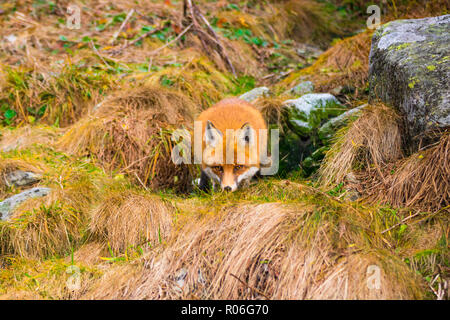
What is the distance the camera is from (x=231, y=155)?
4.55m

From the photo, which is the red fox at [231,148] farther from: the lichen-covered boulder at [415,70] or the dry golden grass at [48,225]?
the lichen-covered boulder at [415,70]

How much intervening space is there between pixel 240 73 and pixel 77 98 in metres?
3.45

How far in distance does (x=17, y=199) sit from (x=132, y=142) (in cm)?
181

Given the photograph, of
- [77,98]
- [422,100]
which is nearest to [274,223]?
[422,100]

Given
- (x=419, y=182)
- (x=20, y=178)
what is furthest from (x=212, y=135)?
(x=20, y=178)

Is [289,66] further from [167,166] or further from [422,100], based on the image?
[422,100]

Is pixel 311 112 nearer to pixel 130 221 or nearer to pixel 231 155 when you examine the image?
pixel 231 155

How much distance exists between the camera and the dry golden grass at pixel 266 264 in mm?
2781

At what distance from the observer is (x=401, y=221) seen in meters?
3.34

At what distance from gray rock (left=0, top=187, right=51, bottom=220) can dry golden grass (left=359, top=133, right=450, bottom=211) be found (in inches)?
146

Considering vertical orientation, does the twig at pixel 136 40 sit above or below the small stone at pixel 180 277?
above

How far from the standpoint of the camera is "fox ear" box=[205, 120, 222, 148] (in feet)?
14.9

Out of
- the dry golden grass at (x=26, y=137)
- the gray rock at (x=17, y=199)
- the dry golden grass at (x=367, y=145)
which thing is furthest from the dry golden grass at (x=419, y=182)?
the dry golden grass at (x=26, y=137)

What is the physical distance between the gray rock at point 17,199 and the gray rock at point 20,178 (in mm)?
399
